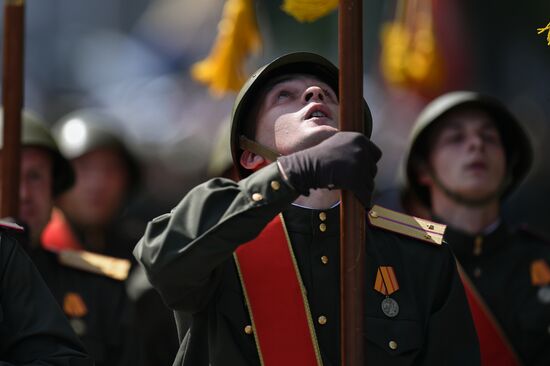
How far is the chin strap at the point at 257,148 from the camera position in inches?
173

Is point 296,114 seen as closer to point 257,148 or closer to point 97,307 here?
point 257,148

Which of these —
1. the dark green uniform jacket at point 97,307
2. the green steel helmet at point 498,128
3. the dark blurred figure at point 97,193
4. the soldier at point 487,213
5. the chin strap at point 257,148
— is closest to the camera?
the chin strap at point 257,148

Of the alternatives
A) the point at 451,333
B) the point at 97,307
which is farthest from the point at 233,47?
the point at 451,333

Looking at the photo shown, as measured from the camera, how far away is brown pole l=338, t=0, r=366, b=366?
3953mm

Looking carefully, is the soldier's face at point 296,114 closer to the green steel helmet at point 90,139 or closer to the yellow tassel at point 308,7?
the yellow tassel at point 308,7

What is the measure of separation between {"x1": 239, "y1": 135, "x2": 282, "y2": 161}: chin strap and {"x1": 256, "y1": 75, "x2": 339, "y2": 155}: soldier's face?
0.08 ft

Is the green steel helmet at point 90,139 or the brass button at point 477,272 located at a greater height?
the green steel helmet at point 90,139

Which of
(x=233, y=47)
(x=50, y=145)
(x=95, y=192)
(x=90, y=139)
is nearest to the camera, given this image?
(x=50, y=145)

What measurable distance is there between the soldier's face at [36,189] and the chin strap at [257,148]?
2.07 m

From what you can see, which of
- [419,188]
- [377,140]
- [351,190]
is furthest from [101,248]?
[351,190]

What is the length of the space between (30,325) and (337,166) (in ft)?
3.72

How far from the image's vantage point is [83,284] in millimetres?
6438

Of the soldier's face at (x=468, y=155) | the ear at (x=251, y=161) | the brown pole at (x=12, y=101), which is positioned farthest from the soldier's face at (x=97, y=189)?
the ear at (x=251, y=161)

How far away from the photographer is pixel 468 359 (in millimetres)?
4199
